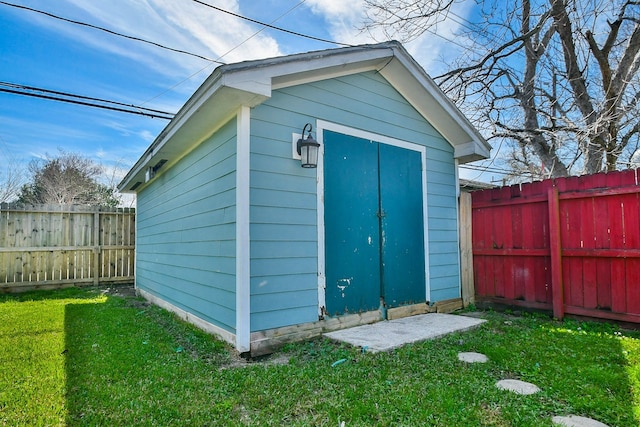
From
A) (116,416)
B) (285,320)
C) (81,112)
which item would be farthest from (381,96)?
(81,112)

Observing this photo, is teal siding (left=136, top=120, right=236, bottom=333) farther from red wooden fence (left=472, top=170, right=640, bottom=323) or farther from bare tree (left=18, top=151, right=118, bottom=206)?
bare tree (left=18, top=151, right=118, bottom=206)

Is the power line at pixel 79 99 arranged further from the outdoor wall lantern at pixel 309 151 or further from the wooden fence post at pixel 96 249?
the outdoor wall lantern at pixel 309 151

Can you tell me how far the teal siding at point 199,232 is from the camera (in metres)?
3.47

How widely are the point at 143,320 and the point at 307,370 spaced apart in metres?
2.86

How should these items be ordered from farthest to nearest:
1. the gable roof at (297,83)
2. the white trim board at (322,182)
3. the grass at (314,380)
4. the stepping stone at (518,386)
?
1. the white trim board at (322,182)
2. the gable roof at (297,83)
3. the stepping stone at (518,386)
4. the grass at (314,380)

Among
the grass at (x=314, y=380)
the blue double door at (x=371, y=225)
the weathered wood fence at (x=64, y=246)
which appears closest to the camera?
the grass at (x=314, y=380)

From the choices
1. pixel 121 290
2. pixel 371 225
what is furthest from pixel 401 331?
pixel 121 290

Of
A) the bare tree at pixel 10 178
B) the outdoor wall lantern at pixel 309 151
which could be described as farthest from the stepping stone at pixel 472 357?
the bare tree at pixel 10 178

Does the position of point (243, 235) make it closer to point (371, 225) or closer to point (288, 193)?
point (288, 193)

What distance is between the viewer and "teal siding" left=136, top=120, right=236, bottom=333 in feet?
11.4

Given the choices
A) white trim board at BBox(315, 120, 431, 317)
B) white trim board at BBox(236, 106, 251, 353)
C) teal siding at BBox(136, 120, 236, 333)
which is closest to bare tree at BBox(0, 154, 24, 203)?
teal siding at BBox(136, 120, 236, 333)

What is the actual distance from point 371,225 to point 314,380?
205 centimetres

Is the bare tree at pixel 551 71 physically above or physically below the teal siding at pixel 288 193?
above

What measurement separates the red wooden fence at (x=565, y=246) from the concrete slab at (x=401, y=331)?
100 centimetres
